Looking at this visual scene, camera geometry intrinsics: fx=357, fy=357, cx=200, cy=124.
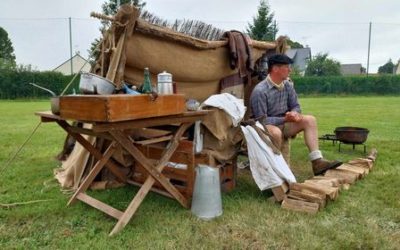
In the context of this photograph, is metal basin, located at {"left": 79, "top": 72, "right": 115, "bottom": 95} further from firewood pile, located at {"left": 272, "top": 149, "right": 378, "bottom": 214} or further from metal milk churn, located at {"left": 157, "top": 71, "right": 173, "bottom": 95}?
firewood pile, located at {"left": 272, "top": 149, "right": 378, "bottom": 214}

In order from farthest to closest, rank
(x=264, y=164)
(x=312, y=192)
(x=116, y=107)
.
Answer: (x=264, y=164) → (x=312, y=192) → (x=116, y=107)

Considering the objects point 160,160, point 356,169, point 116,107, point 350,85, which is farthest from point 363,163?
point 350,85

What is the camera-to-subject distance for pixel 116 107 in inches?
86.3

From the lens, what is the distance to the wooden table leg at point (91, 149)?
3066mm

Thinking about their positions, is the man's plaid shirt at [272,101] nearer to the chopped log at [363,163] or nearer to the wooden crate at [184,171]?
the wooden crate at [184,171]

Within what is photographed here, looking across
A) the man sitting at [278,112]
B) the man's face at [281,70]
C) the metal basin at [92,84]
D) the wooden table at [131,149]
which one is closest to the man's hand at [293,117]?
the man sitting at [278,112]

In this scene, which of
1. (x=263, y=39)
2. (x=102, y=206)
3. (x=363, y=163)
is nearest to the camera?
(x=102, y=206)

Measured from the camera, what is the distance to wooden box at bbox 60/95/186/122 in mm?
2164

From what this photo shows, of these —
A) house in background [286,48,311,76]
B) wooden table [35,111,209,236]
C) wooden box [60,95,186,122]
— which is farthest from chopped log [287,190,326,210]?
house in background [286,48,311,76]

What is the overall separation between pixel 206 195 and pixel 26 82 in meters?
21.2

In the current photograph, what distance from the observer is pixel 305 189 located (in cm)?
310

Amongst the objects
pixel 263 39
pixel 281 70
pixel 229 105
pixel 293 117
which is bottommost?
pixel 293 117

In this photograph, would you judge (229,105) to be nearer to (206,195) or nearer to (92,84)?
(206,195)

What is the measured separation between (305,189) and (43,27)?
3859 centimetres
